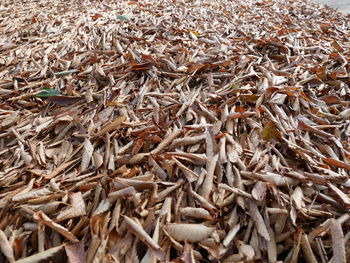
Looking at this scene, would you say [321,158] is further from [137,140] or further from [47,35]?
[47,35]

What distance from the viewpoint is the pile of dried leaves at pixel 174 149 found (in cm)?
95

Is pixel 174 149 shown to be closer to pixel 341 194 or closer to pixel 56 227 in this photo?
pixel 56 227

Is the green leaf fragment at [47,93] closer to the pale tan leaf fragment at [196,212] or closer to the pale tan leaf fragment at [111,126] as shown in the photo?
the pale tan leaf fragment at [111,126]

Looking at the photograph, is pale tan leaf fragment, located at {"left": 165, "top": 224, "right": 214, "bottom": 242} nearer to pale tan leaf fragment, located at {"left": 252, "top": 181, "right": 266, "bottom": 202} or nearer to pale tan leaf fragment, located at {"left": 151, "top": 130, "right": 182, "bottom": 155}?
pale tan leaf fragment, located at {"left": 252, "top": 181, "right": 266, "bottom": 202}

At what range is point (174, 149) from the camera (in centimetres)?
122

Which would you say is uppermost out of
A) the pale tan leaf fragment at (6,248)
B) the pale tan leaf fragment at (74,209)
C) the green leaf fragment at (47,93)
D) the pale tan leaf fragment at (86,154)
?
the pale tan leaf fragment at (74,209)

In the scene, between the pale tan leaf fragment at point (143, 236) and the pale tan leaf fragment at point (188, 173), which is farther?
the pale tan leaf fragment at point (188, 173)

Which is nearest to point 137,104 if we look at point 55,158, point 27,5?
point 55,158

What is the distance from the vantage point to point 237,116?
1.38 meters

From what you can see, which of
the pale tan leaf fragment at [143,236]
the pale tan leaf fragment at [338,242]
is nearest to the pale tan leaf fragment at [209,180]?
the pale tan leaf fragment at [143,236]

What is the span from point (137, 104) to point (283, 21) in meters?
2.10

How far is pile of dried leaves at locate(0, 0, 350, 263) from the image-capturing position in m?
0.95

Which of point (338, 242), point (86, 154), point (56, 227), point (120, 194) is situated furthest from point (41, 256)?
point (338, 242)

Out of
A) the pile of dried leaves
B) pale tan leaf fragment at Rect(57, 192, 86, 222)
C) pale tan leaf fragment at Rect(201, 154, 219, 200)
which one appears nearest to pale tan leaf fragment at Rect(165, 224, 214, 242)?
the pile of dried leaves
